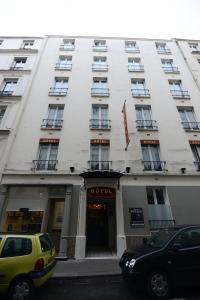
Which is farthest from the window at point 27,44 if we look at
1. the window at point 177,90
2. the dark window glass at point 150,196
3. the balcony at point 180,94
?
the dark window glass at point 150,196

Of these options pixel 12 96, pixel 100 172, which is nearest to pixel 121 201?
pixel 100 172

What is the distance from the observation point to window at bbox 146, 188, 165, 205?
1112 cm

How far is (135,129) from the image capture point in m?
13.1

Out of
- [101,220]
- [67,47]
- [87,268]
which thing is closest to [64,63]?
[67,47]

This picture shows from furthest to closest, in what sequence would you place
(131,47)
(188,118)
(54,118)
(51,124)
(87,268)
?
(131,47) < (188,118) < (54,118) < (51,124) < (87,268)

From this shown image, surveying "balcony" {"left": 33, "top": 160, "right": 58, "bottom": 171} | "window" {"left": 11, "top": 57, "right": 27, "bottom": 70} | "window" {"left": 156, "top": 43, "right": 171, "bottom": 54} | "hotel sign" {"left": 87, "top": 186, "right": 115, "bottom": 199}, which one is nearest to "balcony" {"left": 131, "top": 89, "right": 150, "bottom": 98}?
"window" {"left": 156, "top": 43, "right": 171, "bottom": 54}

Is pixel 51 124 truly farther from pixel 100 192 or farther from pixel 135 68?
pixel 135 68

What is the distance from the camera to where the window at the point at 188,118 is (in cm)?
1339

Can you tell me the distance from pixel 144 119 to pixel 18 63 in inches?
528

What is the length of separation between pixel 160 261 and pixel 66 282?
342 centimetres

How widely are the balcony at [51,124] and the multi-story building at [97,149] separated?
0.07m

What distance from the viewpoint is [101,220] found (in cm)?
1203

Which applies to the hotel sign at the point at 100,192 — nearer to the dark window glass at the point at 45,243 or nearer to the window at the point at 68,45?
the dark window glass at the point at 45,243

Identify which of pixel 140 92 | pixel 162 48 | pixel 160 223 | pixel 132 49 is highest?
pixel 162 48
